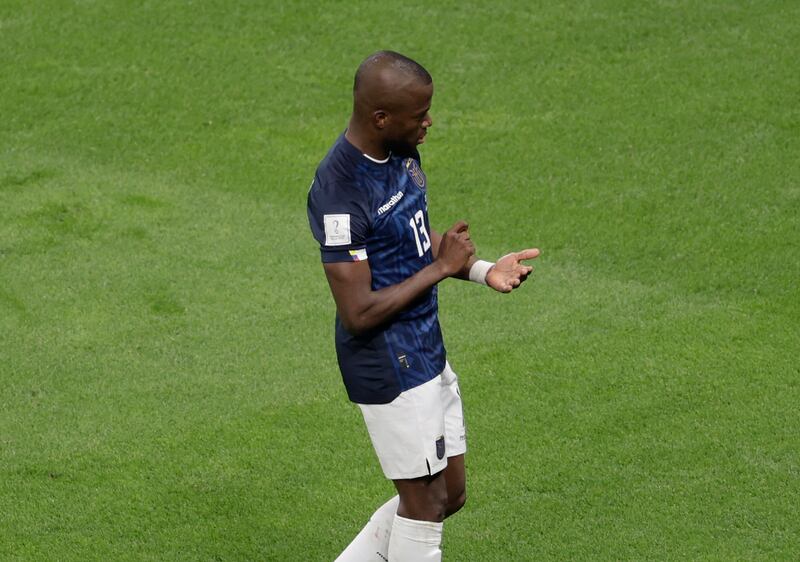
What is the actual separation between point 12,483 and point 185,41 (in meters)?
6.21

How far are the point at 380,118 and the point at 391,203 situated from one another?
0.32 m

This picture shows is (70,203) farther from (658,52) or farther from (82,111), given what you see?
(658,52)

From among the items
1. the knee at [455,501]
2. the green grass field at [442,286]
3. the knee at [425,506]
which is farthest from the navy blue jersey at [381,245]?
the green grass field at [442,286]

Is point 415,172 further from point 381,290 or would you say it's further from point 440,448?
point 440,448

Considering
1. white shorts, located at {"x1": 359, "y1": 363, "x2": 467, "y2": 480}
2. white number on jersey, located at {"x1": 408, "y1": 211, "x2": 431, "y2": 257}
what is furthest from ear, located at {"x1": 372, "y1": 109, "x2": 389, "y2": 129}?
white shorts, located at {"x1": 359, "y1": 363, "x2": 467, "y2": 480}

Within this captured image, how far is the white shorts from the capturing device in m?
4.75

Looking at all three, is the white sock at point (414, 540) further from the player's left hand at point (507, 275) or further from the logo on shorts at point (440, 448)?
the player's left hand at point (507, 275)

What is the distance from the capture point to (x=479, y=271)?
4.93 metres

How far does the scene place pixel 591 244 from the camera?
8.62 metres

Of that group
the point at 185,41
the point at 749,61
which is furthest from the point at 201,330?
the point at 749,61

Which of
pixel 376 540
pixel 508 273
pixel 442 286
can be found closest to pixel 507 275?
pixel 508 273

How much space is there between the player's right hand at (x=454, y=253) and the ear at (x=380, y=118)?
46cm

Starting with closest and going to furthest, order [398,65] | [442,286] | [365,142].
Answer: [398,65] → [365,142] → [442,286]

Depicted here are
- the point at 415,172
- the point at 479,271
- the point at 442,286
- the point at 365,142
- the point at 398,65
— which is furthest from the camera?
the point at 442,286
